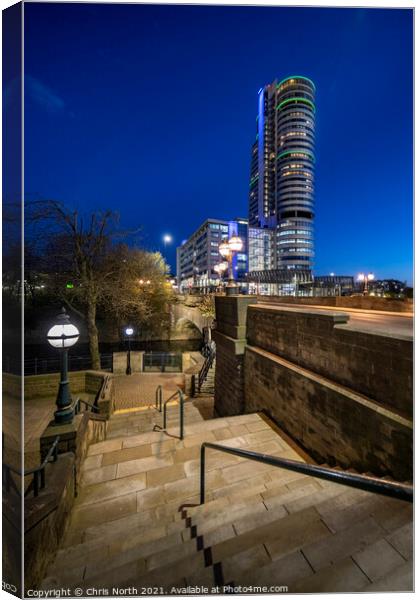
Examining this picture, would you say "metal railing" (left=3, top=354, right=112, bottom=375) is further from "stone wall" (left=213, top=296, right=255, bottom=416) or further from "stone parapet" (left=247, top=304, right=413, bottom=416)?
"stone parapet" (left=247, top=304, right=413, bottom=416)

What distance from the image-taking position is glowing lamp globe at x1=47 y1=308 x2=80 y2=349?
4086 mm

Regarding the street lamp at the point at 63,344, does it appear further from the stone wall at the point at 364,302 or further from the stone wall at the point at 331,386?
the stone wall at the point at 364,302

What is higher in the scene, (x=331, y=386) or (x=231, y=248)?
(x=231, y=248)

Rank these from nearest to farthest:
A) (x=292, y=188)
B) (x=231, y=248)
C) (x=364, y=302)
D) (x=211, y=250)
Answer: (x=231, y=248)
(x=364, y=302)
(x=211, y=250)
(x=292, y=188)

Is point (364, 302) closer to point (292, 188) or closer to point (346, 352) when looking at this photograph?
point (346, 352)

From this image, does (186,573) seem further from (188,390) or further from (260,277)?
(260,277)

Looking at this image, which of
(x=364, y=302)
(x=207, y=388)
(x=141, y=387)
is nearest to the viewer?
(x=207, y=388)

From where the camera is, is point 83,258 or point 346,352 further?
point 83,258

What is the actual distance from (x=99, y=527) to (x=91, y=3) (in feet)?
22.7

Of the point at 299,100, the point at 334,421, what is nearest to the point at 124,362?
the point at 334,421
